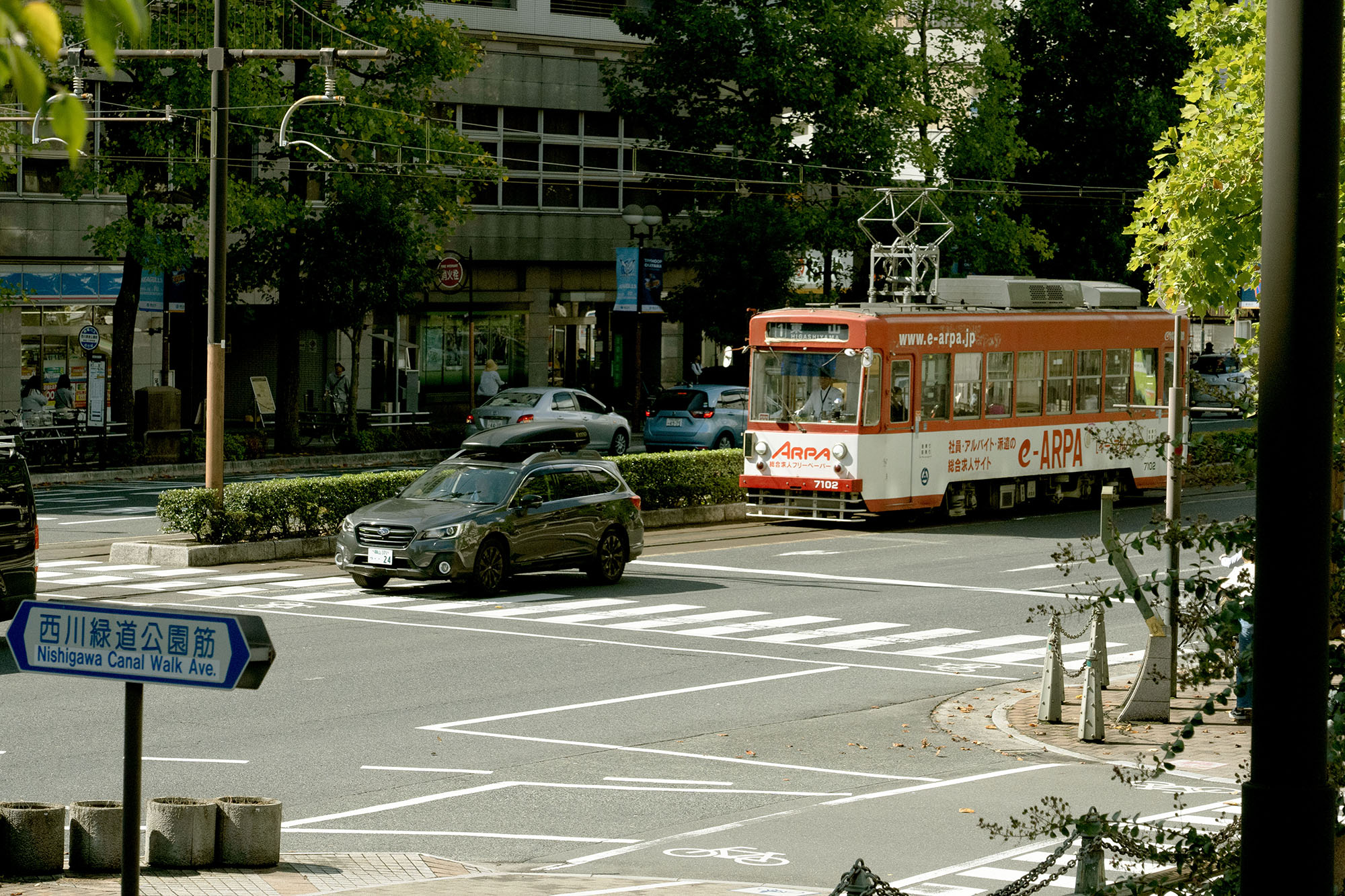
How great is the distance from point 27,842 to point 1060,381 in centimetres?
2454

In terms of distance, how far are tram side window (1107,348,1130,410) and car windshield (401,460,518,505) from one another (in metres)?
14.5

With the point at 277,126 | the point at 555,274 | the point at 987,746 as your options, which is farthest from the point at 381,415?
the point at 987,746

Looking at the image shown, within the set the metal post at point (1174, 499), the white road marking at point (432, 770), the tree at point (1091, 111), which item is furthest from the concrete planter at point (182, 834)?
the tree at point (1091, 111)

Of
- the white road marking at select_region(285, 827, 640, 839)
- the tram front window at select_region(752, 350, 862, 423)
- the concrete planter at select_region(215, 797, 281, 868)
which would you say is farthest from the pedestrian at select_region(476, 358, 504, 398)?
the concrete planter at select_region(215, 797, 281, 868)

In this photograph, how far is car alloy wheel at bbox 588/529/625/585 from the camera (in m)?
22.2

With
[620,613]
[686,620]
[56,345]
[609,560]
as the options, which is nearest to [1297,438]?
[686,620]

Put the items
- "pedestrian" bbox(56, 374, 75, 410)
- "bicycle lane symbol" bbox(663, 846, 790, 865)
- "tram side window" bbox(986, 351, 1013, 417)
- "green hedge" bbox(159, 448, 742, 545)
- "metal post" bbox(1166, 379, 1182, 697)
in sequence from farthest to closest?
"pedestrian" bbox(56, 374, 75, 410)
"tram side window" bbox(986, 351, 1013, 417)
"green hedge" bbox(159, 448, 742, 545)
"bicycle lane symbol" bbox(663, 846, 790, 865)
"metal post" bbox(1166, 379, 1182, 697)

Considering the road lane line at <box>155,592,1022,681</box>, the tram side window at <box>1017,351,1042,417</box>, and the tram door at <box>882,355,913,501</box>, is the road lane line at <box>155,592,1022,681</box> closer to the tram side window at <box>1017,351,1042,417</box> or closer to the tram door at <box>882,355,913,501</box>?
the tram door at <box>882,355,913,501</box>

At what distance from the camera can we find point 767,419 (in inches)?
Result: 1117

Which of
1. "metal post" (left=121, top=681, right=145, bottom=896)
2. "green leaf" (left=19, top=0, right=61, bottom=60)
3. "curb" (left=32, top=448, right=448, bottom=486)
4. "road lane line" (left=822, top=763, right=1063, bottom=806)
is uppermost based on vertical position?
"green leaf" (left=19, top=0, right=61, bottom=60)

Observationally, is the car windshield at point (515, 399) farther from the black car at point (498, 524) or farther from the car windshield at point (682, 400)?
the black car at point (498, 524)

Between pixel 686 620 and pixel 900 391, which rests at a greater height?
pixel 900 391

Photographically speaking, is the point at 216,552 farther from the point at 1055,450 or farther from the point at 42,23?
the point at 42,23

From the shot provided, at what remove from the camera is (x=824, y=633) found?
19016 mm
